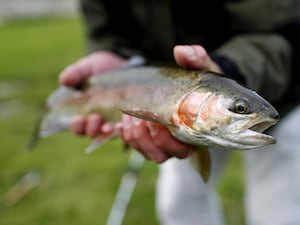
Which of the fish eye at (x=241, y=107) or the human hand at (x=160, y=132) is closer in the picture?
the fish eye at (x=241, y=107)

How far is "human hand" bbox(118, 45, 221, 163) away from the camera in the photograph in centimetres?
96

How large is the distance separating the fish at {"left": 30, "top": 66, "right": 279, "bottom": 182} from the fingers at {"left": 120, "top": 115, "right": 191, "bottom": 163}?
0.02 m

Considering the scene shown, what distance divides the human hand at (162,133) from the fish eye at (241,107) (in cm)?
16

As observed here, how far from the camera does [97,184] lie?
2477 mm

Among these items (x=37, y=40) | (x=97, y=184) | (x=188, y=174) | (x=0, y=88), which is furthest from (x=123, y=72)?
(x=37, y=40)

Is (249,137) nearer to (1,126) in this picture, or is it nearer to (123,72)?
(123,72)

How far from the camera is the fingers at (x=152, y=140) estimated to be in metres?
0.99

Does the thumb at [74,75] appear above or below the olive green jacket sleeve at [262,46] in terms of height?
below

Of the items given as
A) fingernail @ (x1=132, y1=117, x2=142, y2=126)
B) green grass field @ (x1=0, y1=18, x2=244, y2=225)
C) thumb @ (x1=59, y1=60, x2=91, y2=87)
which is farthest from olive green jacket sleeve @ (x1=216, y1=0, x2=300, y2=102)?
green grass field @ (x1=0, y1=18, x2=244, y2=225)

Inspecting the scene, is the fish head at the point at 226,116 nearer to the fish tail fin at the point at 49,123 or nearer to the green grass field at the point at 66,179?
the fish tail fin at the point at 49,123

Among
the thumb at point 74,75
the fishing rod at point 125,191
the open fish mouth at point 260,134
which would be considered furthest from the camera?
the fishing rod at point 125,191

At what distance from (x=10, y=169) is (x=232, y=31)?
1665mm

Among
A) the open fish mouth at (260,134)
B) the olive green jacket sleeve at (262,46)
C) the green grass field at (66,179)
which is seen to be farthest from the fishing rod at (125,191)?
the open fish mouth at (260,134)

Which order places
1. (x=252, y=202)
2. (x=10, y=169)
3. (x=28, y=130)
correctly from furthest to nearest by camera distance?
(x=28, y=130)
(x=10, y=169)
(x=252, y=202)
